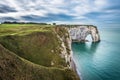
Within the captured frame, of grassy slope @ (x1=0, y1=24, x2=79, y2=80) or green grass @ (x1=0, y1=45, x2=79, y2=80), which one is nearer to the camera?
green grass @ (x1=0, y1=45, x2=79, y2=80)

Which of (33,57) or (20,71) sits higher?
(20,71)

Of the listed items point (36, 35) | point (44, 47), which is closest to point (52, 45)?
point (44, 47)

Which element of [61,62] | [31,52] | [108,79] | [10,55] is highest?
[10,55]

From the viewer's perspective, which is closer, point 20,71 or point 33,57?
point 20,71

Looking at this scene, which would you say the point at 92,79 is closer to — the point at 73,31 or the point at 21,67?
the point at 21,67

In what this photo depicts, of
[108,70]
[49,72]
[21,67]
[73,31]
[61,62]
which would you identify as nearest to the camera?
[21,67]

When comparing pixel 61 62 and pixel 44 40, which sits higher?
pixel 44 40

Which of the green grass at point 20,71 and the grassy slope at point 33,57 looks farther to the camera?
the grassy slope at point 33,57

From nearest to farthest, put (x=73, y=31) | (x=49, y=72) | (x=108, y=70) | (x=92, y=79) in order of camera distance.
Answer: (x=49, y=72) → (x=92, y=79) → (x=108, y=70) → (x=73, y=31)
